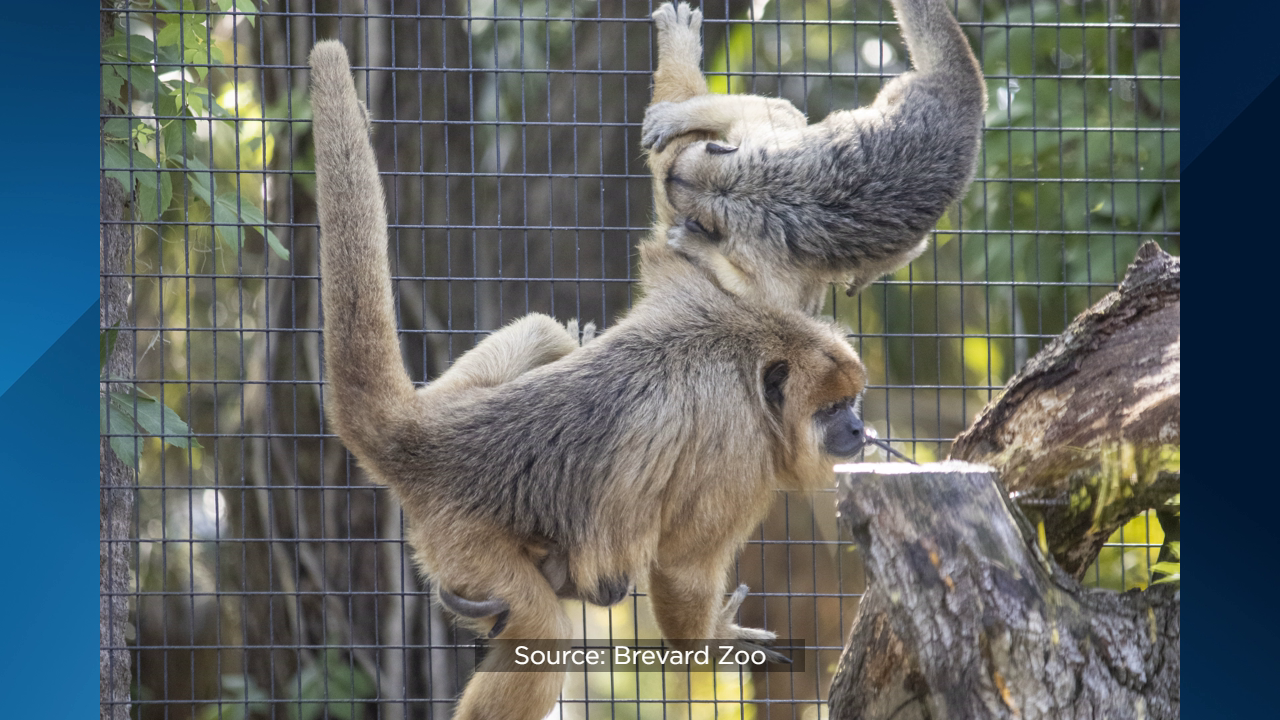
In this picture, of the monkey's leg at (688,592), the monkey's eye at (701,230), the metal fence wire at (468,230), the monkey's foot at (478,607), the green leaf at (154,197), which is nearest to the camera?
the monkey's foot at (478,607)

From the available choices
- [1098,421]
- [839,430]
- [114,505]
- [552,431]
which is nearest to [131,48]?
Answer: [114,505]

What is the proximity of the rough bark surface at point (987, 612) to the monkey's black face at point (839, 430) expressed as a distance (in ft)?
1.33

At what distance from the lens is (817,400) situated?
124 inches

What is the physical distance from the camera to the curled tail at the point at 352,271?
118 inches

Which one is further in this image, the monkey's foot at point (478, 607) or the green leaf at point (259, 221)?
the green leaf at point (259, 221)

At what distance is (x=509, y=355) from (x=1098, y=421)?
2.00m

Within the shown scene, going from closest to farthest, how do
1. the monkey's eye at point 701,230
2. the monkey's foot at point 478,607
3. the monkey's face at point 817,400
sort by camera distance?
the monkey's foot at point 478,607 < the monkey's face at point 817,400 < the monkey's eye at point 701,230

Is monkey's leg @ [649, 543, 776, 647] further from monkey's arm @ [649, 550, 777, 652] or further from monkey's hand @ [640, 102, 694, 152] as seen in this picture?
monkey's hand @ [640, 102, 694, 152]

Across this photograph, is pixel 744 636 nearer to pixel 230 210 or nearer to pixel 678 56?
pixel 678 56

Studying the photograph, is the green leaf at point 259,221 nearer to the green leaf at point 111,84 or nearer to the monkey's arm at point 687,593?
the green leaf at point 111,84

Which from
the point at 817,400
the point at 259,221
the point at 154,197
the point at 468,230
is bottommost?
the point at 817,400

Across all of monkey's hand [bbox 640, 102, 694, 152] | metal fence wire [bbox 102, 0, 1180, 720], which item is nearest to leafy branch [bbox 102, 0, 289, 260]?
metal fence wire [bbox 102, 0, 1180, 720]

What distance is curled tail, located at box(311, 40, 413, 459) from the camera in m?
2.99

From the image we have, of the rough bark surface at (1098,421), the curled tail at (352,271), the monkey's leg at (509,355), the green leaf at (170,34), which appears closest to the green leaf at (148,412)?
the curled tail at (352,271)
